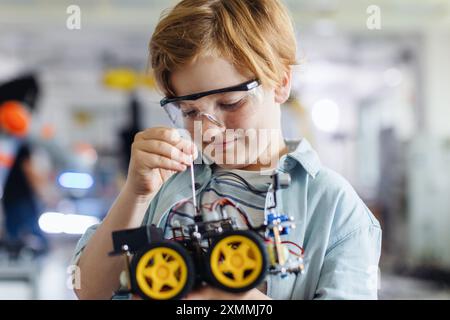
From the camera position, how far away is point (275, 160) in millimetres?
487

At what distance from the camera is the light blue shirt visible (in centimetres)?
42

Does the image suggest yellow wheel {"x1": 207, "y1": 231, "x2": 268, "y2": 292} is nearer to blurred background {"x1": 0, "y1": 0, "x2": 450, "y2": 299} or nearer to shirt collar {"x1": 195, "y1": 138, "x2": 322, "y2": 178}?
shirt collar {"x1": 195, "y1": 138, "x2": 322, "y2": 178}

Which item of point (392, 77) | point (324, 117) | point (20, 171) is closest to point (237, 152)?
point (20, 171)

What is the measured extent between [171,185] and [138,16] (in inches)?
68.7

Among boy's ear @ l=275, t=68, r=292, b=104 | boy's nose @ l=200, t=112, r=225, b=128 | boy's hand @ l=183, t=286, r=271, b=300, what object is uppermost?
boy's ear @ l=275, t=68, r=292, b=104

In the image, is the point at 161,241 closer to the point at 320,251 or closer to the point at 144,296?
the point at 144,296

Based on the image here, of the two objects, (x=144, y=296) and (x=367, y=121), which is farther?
(x=367, y=121)

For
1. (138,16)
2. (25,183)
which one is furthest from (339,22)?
(25,183)

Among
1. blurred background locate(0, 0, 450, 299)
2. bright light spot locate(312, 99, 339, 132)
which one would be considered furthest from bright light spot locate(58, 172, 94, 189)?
bright light spot locate(312, 99, 339, 132)

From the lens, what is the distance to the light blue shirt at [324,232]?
422 millimetres

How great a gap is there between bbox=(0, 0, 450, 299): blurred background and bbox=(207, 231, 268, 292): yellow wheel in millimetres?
1133

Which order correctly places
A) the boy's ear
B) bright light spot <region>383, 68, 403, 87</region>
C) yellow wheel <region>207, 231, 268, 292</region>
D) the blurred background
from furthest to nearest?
1. bright light spot <region>383, 68, 403, 87</region>
2. the blurred background
3. the boy's ear
4. yellow wheel <region>207, 231, 268, 292</region>

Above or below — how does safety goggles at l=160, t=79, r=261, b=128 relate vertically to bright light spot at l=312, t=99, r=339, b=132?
below

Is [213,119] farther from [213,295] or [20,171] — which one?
[20,171]
